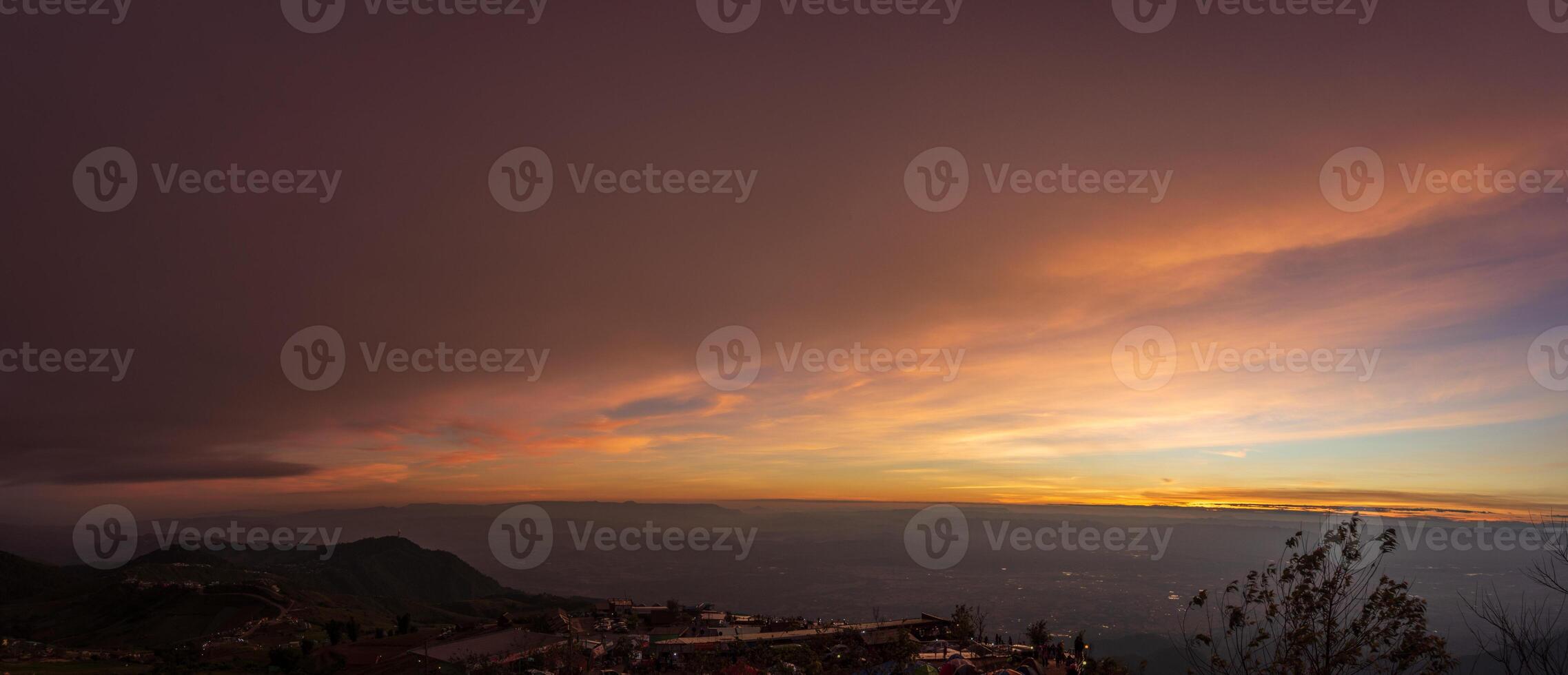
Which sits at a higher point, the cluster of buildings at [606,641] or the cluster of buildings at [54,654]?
the cluster of buildings at [606,641]

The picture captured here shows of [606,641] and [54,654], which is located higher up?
[606,641]

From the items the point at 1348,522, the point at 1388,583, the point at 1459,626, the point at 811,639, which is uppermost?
the point at 1348,522

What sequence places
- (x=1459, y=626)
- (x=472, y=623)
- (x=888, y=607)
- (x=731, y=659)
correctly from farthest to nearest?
(x=888, y=607), (x=1459, y=626), (x=472, y=623), (x=731, y=659)

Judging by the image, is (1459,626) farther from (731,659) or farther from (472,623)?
(472,623)

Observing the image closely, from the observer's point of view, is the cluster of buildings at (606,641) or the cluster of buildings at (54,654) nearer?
the cluster of buildings at (606,641)

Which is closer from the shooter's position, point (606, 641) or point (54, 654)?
point (606, 641)

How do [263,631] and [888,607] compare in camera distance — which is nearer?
[263,631]

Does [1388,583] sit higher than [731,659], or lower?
higher

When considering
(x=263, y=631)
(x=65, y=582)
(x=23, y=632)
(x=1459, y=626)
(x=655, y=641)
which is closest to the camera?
(x=655, y=641)

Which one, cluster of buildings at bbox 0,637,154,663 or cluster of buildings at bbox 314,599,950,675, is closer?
cluster of buildings at bbox 314,599,950,675

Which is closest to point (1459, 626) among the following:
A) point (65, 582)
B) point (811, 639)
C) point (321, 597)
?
point (811, 639)

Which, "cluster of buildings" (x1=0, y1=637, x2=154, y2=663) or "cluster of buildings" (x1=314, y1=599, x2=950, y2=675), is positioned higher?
"cluster of buildings" (x1=314, y1=599, x2=950, y2=675)
